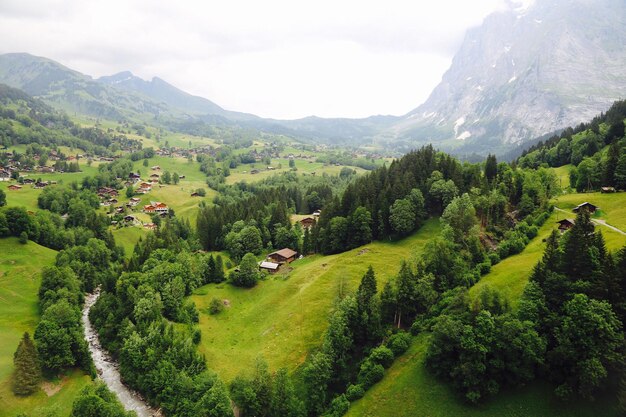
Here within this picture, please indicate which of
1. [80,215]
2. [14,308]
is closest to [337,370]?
[14,308]

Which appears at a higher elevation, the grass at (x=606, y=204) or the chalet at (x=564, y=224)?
the grass at (x=606, y=204)

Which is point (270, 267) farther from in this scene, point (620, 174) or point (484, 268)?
point (620, 174)

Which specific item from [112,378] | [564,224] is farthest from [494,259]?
[112,378]

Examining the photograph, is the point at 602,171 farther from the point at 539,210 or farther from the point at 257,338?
the point at 257,338

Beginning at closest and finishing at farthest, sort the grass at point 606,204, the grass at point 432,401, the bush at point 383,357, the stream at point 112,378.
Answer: the grass at point 432,401, the bush at point 383,357, the stream at point 112,378, the grass at point 606,204

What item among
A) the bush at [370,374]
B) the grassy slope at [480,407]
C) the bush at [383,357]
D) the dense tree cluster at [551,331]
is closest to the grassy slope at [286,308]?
the bush at [370,374]

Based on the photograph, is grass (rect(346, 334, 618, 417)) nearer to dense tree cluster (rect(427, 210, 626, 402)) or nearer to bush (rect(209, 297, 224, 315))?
dense tree cluster (rect(427, 210, 626, 402))

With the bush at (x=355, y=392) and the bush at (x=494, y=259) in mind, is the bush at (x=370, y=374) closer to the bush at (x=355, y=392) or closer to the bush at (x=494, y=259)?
the bush at (x=355, y=392)
